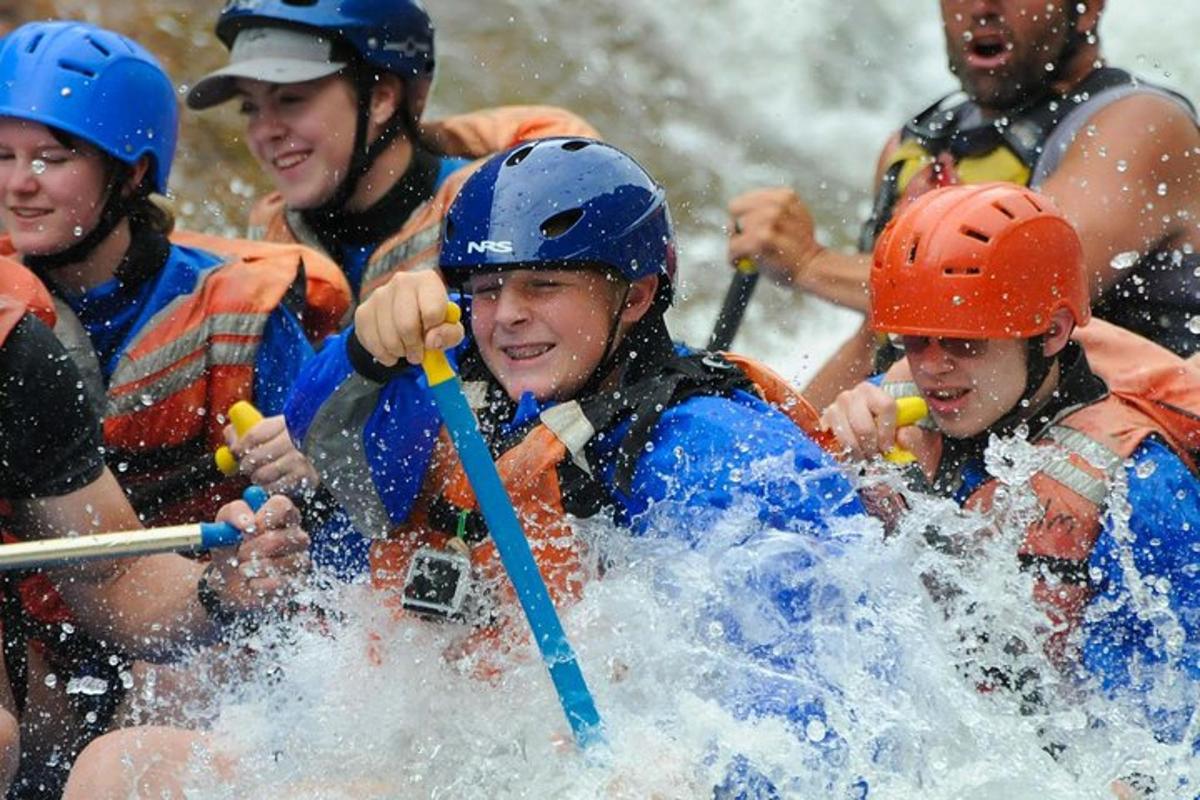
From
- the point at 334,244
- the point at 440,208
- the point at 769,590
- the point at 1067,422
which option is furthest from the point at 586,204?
the point at 334,244

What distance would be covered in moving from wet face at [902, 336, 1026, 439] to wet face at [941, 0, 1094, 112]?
1.19m

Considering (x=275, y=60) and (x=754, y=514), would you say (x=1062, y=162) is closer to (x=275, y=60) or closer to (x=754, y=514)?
(x=754, y=514)

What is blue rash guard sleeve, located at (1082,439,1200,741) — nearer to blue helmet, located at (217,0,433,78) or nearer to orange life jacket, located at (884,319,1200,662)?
orange life jacket, located at (884,319,1200,662)

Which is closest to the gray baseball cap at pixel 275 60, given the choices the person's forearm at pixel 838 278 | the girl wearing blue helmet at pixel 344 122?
the girl wearing blue helmet at pixel 344 122

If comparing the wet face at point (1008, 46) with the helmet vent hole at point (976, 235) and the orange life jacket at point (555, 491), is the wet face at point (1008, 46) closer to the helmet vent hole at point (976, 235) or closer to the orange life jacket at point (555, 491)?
the helmet vent hole at point (976, 235)

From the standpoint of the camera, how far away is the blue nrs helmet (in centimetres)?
373

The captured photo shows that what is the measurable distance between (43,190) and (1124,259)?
105 inches

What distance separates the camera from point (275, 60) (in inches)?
212

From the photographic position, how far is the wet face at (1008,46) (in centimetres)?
501

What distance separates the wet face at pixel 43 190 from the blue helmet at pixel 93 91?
48 millimetres

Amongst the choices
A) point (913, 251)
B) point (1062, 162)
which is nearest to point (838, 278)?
point (1062, 162)

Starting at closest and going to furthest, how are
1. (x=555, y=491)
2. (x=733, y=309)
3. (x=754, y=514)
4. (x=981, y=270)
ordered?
(x=754, y=514) < (x=555, y=491) < (x=981, y=270) < (x=733, y=309)

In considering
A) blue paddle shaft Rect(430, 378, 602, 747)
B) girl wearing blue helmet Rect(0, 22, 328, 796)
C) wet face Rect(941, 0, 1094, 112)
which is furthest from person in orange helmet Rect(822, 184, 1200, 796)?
girl wearing blue helmet Rect(0, 22, 328, 796)

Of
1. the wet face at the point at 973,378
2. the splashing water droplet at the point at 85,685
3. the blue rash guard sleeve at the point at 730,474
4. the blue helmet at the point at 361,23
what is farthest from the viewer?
the blue helmet at the point at 361,23
